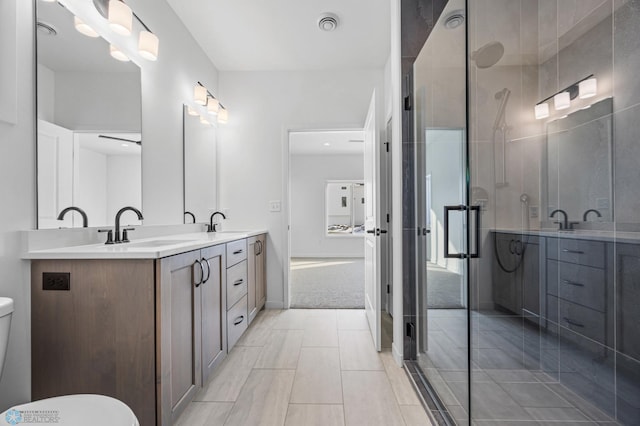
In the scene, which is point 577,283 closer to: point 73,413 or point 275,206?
point 73,413

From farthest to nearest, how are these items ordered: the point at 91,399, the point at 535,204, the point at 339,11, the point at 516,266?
the point at 339,11 → the point at 516,266 → the point at 535,204 → the point at 91,399

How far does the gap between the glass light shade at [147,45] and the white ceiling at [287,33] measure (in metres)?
0.62

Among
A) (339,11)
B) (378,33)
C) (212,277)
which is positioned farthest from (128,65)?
(378,33)

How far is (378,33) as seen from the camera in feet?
9.38

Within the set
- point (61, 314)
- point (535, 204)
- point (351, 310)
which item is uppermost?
point (535, 204)

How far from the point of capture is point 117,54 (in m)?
1.88

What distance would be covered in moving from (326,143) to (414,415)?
547 cm

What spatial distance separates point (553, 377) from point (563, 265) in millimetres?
358

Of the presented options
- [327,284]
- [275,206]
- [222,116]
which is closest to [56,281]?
[275,206]

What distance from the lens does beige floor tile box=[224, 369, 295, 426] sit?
1.51 metres

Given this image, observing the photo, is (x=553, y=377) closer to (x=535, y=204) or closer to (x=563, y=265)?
(x=563, y=265)

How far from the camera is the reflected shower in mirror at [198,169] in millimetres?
2777

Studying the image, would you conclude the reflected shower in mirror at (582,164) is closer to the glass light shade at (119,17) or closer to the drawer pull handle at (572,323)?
the drawer pull handle at (572,323)

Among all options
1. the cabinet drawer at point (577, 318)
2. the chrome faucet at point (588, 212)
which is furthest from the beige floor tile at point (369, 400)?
the chrome faucet at point (588, 212)
